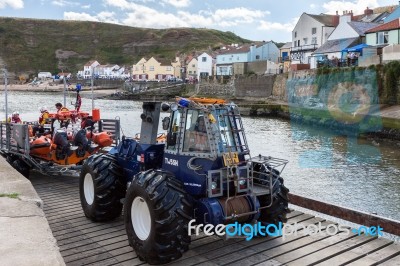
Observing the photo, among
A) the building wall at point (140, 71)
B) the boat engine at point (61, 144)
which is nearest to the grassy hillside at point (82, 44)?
the building wall at point (140, 71)

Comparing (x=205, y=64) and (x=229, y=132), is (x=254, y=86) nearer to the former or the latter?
(x=205, y=64)

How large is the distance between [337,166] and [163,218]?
629 inches

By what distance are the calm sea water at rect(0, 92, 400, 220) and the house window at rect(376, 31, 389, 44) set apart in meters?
14.7

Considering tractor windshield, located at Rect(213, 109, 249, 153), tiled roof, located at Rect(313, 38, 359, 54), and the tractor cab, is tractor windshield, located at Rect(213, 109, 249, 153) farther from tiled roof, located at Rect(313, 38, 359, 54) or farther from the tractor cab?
tiled roof, located at Rect(313, 38, 359, 54)

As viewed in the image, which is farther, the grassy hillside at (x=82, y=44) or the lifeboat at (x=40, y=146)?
the grassy hillside at (x=82, y=44)

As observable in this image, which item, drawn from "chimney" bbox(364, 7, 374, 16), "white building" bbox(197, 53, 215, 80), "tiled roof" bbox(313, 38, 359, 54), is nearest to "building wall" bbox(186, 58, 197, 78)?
"white building" bbox(197, 53, 215, 80)

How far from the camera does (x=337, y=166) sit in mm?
20172

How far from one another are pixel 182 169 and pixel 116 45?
18095cm

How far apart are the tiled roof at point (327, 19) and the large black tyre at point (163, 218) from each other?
2371 inches

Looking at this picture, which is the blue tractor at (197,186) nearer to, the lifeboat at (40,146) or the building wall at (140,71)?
the lifeboat at (40,146)

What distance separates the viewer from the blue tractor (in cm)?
569

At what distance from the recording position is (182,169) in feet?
20.4

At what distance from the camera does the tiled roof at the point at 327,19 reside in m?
62.3

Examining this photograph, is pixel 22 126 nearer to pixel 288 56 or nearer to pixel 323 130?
pixel 323 130
